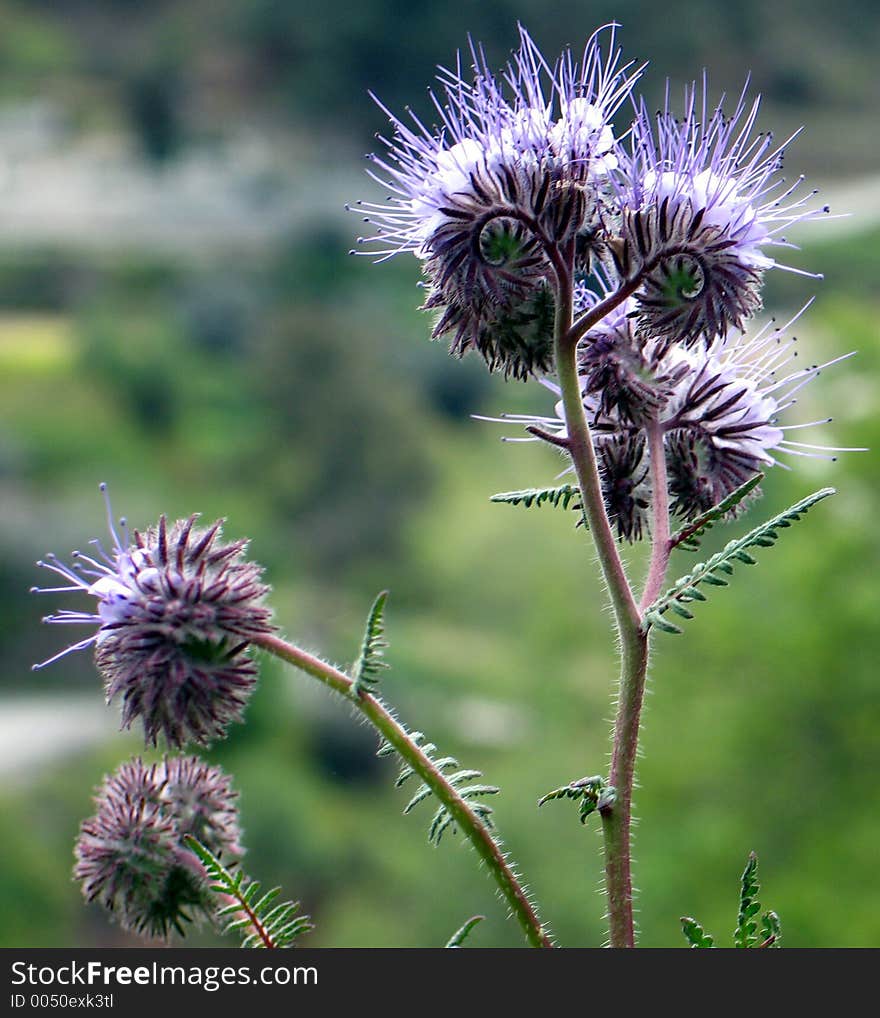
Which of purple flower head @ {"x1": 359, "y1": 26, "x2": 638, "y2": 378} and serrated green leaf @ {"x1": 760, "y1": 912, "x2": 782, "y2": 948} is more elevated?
purple flower head @ {"x1": 359, "y1": 26, "x2": 638, "y2": 378}

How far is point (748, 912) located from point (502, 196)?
4.24ft

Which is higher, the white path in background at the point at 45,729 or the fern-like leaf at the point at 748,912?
the white path in background at the point at 45,729

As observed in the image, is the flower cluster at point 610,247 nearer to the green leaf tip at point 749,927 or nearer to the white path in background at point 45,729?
the green leaf tip at point 749,927

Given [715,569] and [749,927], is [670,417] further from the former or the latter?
[749,927]

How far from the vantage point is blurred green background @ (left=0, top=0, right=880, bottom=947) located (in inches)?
713

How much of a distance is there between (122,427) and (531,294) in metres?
42.1

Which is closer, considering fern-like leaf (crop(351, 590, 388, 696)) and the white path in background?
fern-like leaf (crop(351, 590, 388, 696))

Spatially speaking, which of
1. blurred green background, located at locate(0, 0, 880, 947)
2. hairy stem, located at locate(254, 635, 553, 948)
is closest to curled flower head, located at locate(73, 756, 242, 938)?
hairy stem, located at locate(254, 635, 553, 948)

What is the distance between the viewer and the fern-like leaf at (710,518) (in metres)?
2.23

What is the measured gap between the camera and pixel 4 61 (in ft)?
191

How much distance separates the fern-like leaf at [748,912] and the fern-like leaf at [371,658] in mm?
674

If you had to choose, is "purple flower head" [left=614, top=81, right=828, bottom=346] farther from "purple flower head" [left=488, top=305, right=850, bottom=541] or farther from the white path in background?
the white path in background

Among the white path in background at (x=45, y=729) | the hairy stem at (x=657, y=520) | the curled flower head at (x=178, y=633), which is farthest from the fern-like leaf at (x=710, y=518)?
the white path in background at (x=45, y=729)

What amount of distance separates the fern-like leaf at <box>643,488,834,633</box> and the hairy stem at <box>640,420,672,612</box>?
6 cm
